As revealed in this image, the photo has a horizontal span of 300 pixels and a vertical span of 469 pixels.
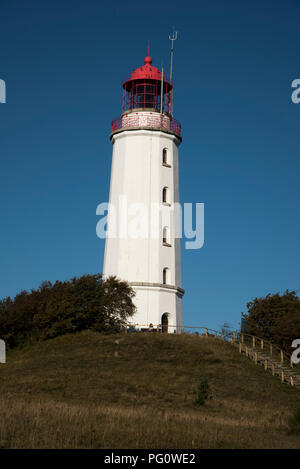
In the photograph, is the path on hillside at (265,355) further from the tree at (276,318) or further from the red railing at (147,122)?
the red railing at (147,122)

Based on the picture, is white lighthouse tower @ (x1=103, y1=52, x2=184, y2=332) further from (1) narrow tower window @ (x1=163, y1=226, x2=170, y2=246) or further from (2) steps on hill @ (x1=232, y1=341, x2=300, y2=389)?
(2) steps on hill @ (x1=232, y1=341, x2=300, y2=389)

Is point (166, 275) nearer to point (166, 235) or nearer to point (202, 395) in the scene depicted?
point (166, 235)

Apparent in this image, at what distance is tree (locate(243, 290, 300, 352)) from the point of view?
142ft

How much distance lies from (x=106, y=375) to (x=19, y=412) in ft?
39.7

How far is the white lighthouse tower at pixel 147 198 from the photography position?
4522 cm

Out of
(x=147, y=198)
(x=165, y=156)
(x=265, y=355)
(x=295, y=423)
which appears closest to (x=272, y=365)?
(x=265, y=355)

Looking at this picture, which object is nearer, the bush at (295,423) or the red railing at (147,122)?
the bush at (295,423)

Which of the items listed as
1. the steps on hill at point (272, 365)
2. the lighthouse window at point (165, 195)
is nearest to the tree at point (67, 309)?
the lighthouse window at point (165, 195)

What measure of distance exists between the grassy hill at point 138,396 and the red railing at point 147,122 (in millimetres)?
17387

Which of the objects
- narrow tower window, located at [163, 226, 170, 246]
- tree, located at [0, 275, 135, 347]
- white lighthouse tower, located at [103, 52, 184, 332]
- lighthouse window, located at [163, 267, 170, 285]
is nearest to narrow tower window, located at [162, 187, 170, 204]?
white lighthouse tower, located at [103, 52, 184, 332]

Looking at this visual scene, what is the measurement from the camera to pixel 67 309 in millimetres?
41500

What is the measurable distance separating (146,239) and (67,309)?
8380 mm

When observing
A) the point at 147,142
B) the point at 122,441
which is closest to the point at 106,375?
the point at 122,441
